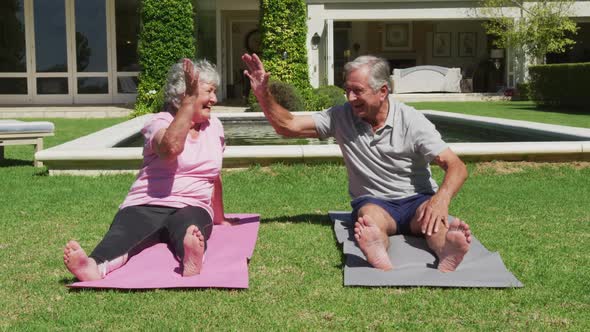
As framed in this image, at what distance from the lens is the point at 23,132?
693 cm

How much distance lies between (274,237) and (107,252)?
43.3 inches

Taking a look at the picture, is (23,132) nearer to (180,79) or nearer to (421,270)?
(180,79)

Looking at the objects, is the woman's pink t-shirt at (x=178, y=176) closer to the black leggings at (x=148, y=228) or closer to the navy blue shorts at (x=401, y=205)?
the black leggings at (x=148, y=228)

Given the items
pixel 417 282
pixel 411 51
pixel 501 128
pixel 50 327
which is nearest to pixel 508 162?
pixel 501 128

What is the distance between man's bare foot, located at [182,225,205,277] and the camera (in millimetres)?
3145

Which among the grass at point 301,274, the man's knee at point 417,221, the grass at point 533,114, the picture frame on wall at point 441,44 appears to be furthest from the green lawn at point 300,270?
the picture frame on wall at point 441,44

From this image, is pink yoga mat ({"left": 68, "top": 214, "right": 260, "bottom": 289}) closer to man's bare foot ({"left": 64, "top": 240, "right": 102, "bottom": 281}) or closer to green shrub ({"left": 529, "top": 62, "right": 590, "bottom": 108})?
man's bare foot ({"left": 64, "top": 240, "right": 102, "bottom": 281})

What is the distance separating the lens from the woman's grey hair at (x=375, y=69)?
3.54 m

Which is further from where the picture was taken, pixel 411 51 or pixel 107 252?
pixel 411 51

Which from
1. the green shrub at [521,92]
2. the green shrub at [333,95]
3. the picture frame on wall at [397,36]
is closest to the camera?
the green shrub at [333,95]

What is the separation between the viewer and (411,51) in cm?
2445

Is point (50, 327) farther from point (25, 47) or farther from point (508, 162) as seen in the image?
point (25, 47)

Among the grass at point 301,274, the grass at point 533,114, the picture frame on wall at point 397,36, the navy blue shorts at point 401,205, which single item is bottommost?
the grass at point 301,274

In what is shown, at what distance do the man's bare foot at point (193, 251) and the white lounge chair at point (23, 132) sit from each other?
4333 millimetres
